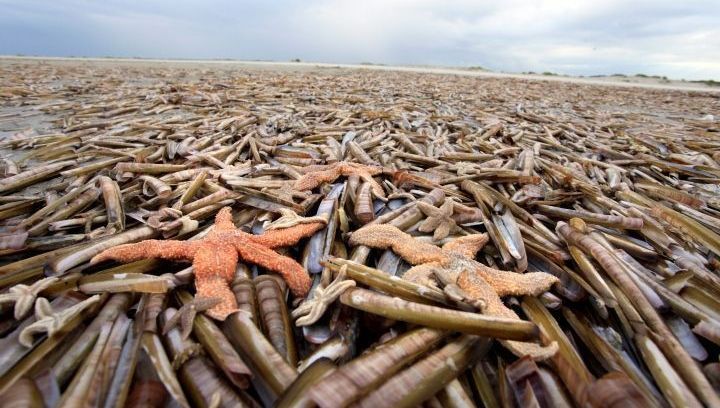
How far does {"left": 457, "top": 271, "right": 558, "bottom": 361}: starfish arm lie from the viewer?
1427 millimetres

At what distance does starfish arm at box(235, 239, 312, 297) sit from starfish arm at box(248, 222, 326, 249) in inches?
2.5

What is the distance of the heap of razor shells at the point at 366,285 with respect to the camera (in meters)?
1.31

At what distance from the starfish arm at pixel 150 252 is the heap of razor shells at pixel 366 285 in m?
0.06

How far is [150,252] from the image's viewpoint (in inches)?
76.0

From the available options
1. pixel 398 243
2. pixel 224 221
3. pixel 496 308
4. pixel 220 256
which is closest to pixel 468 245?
pixel 398 243

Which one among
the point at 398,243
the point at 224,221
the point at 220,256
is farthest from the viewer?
the point at 224,221

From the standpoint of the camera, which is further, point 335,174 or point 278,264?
point 335,174

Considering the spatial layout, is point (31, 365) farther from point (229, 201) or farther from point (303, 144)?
point (303, 144)

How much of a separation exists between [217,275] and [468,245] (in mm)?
1453

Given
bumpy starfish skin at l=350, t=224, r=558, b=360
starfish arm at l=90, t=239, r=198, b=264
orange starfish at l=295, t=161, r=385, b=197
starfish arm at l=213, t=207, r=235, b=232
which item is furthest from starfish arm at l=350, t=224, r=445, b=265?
starfish arm at l=90, t=239, r=198, b=264

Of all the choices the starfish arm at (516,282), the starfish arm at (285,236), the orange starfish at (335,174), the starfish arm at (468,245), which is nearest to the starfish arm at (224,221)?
the starfish arm at (285,236)

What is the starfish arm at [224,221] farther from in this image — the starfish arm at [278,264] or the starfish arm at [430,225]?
the starfish arm at [430,225]

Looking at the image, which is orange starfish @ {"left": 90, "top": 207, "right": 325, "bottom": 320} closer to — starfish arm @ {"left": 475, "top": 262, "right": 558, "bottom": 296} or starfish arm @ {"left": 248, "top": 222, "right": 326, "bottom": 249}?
starfish arm @ {"left": 248, "top": 222, "right": 326, "bottom": 249}

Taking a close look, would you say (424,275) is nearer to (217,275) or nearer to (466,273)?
(466,273)
